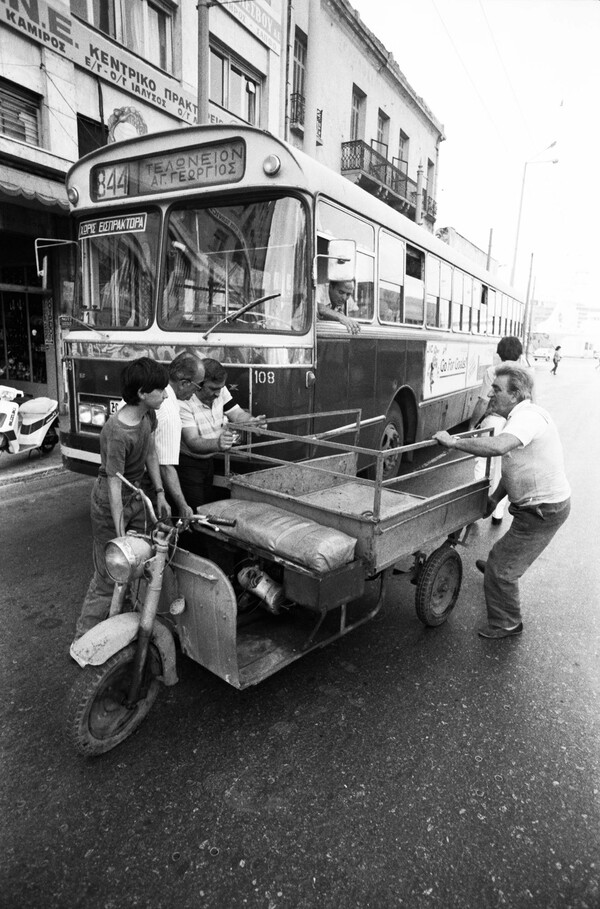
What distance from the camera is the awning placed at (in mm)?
8242

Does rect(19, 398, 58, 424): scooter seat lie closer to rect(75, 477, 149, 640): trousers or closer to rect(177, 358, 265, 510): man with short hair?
rect(177, 358, 265, 510): man with short hair

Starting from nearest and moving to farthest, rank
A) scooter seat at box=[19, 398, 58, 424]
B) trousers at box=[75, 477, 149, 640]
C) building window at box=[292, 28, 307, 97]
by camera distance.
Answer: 1. trousers at box=[75, 477, 149, 640]
2. scooter seat at box=[19, 398, 58, 424]
3. building window at box=[292, 28, 307, 97]

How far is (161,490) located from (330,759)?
1.82m

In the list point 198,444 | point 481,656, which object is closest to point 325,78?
point 198,444

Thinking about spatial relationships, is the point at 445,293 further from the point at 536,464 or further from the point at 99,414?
the point at 99,414

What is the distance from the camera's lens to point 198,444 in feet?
14.1

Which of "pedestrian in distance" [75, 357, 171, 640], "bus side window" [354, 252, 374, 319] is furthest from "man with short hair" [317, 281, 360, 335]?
"pedestrian in distance" [75, 357, 171, 640]

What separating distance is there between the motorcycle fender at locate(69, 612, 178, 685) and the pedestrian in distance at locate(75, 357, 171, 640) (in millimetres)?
599

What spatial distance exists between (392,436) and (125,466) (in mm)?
4432

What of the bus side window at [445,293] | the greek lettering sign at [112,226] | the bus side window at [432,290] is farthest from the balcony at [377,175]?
the greek lettering sign at [112,226]

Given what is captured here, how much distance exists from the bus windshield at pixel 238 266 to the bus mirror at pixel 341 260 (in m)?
0.22

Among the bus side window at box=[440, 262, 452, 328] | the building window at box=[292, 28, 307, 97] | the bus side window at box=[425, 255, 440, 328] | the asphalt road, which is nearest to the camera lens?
the asphalt road

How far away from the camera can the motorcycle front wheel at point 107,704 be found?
2689 mm

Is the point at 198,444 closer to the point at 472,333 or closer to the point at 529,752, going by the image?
the point at 529,752
